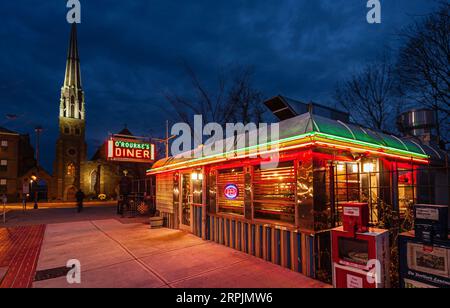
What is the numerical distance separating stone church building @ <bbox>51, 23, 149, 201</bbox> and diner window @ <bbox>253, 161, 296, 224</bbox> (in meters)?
36.3

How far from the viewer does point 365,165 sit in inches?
281

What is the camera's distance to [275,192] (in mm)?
6395

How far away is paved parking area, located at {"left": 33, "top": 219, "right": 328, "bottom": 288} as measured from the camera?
504cm

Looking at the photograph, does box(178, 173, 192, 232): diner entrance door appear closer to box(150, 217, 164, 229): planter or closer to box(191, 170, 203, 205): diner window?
box(191, 170, 203, 205): diner window

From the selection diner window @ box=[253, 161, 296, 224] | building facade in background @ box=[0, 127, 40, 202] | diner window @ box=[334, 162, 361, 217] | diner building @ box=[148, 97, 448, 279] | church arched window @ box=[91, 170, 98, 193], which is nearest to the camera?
diner building @ box=[148, 97, 448, 279]

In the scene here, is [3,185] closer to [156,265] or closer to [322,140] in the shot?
[156,265]

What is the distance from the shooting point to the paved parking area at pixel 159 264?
16.5ft

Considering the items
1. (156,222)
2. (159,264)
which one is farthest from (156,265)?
(156,222)

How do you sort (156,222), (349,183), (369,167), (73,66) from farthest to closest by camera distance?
(73,66) < (156,222) < (369,167) < (349,183)

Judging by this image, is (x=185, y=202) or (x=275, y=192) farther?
(x=185, y=202)

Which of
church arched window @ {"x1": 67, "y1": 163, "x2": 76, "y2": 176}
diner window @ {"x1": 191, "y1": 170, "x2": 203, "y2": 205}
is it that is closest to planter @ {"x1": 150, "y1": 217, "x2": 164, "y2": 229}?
diner window @ {"x1": 191, "y1": 170, "x2": 203, "y2": 205}

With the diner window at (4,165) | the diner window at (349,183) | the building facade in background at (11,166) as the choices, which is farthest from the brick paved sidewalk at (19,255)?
the diner window at (4,165)

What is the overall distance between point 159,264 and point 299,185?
3962 millimetres
